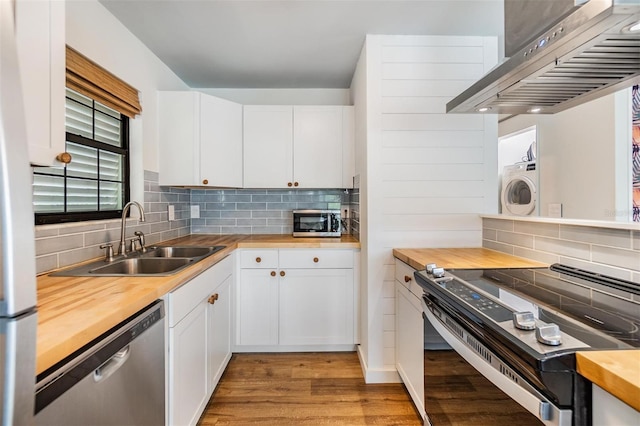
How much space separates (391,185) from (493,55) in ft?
3.66

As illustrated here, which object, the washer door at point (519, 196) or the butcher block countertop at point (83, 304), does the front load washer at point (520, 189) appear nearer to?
the washer door at point (519, 196)

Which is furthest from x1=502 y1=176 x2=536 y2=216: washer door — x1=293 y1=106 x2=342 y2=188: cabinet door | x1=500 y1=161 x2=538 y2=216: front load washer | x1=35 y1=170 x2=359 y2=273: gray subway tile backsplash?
x1=293 y1=106 x2=342 y2=188: cabinet door

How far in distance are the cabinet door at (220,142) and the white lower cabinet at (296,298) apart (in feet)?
2.24

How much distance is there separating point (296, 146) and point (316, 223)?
2.34 ft

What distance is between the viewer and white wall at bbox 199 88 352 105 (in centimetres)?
308

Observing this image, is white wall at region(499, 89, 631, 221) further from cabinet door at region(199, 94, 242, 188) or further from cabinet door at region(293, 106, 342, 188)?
cabinet door at region(199, 94, 242, 188)

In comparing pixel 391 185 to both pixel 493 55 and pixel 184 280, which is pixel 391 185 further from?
pixel 184 280

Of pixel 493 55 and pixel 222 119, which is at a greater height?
pixel 493 55

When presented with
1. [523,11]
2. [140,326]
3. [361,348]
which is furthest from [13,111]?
[361,348]

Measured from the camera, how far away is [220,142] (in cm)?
261

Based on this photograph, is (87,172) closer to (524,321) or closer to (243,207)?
(243,207)

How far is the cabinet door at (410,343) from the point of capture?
158cm

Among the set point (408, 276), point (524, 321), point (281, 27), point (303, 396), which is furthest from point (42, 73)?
point (303, 396)

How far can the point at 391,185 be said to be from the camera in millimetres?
A: 2117
